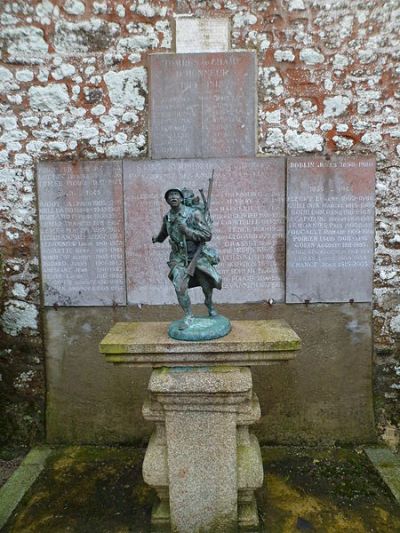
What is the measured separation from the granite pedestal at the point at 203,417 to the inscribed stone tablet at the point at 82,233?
1.17 metres

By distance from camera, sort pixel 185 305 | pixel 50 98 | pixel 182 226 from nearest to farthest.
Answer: pixel 182 226 → pixel 185 305 → pixel 50 98

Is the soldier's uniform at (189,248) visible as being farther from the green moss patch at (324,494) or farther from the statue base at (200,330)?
the green moss patch at (324,494)

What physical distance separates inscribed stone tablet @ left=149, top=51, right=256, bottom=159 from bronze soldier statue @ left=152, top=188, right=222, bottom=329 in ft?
4.59

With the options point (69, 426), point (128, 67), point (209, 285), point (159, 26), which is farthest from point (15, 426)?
point (159, 26)

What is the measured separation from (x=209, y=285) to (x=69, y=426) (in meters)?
2.33

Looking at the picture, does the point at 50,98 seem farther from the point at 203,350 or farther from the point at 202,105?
the point at 203,350

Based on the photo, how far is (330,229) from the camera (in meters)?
3.50

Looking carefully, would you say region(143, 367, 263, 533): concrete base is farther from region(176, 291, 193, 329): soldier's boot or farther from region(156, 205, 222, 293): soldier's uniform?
region(156, 205, 222, 293): soldier's uniform

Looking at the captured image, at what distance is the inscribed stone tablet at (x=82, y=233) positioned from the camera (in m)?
3.50

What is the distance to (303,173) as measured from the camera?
11.3ft

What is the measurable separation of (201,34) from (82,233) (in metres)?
1.94

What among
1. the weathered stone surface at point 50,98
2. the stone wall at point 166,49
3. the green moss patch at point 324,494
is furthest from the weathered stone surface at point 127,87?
the green moss patch at point 324,494

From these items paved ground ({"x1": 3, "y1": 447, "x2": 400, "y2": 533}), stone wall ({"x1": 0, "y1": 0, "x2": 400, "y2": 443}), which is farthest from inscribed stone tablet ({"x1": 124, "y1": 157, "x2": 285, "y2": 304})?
paved ground ({"x1": 3, "y1": 447, "x2": 400, "y2": 533})

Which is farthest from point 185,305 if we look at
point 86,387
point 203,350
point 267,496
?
point 86,387
